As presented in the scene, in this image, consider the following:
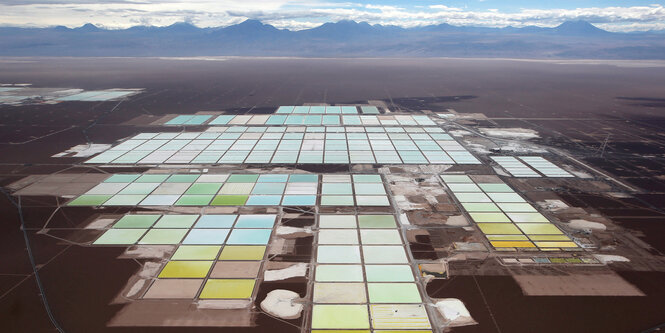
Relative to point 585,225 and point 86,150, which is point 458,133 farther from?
point 86,150

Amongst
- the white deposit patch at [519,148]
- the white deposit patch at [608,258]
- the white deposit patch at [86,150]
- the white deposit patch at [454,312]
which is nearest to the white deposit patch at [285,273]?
the white deposit patch at [454,312]

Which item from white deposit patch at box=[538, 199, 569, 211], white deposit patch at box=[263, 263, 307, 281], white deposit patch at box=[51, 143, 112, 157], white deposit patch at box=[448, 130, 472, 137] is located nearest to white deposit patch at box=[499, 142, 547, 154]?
white deposit patch at box=[448, 130, 472, 137]

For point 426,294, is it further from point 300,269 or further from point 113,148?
point 113,148

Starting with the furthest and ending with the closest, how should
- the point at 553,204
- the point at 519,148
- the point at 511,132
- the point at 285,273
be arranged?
1. the point at 511,132
2. the point at 519,148
3. the point at 553,204
4. the point at 285,273

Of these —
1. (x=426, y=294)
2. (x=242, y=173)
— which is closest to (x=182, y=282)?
(x=426, y=294)

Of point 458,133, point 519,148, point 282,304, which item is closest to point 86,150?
point 282,304

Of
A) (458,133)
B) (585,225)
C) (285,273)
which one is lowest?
(285,273)

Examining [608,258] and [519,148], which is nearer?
[608,258]
